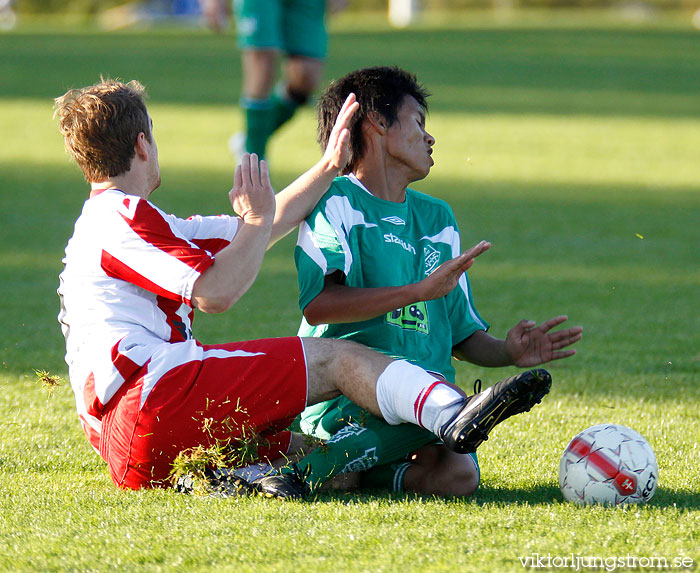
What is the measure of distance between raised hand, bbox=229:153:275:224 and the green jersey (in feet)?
0.95

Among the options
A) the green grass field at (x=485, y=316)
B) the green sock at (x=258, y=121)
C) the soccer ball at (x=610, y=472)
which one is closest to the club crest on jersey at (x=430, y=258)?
the green grass field at (x=485, y=316)

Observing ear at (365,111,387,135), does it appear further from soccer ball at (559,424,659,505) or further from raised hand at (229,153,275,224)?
soccer ball at (559,424,659,505)

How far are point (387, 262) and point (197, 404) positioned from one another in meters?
0.73

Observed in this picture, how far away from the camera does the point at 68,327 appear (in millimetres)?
2922

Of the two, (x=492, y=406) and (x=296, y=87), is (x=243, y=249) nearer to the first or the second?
(x=492, y=406)

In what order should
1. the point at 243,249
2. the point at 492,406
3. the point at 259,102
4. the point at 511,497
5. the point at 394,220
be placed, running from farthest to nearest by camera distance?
the point at 259,102, the point at 394,220, the point at 511,497, the point at 243,249, the point at 492,406

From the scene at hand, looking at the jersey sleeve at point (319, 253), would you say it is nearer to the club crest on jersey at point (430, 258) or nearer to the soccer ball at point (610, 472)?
the club crest on jersey at point (430, 258)

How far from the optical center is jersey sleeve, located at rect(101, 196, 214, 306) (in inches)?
107

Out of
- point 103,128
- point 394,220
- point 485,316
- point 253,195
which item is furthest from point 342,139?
point 485,316

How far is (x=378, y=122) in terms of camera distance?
3.33 meters

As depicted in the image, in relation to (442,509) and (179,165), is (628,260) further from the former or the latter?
(179,165)

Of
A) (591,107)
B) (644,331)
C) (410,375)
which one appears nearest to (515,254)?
(644,331)

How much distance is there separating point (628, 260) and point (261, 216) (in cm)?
406

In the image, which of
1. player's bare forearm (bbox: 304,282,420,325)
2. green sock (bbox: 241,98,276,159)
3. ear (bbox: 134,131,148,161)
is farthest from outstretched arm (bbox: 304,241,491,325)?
green sock (bbox: 241,98,276,159)
